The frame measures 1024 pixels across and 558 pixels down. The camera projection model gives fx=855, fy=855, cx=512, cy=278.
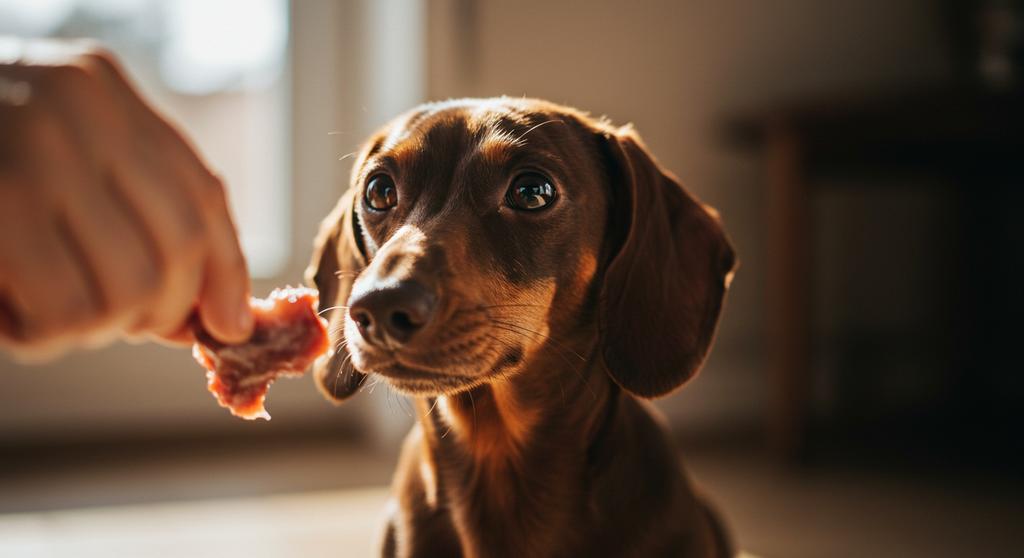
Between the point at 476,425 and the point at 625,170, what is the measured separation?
0.48 m

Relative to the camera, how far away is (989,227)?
3.58 metres

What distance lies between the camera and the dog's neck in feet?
4.39

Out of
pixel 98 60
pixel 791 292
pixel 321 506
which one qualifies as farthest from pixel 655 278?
pixel 791 292

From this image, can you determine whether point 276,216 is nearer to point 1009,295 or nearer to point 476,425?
point 476,425

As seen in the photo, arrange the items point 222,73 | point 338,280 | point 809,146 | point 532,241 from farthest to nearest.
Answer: point 222,73 < point 809,146 < point 338,280 < point 532,241

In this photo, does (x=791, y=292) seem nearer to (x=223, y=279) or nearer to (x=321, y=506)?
(x=321, y=506)

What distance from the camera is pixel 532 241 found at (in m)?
1.29

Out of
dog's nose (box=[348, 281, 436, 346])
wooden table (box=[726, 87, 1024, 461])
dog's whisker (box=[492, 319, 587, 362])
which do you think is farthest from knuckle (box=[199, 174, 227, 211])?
wooden table (box=[726, 87, 1024, 461])

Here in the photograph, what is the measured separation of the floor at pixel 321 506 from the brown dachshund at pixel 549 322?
2.99ft

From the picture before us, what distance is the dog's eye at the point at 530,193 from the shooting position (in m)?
1.30

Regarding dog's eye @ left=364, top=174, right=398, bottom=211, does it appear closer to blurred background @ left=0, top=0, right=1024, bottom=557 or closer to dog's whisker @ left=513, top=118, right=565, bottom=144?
dog's whisker @ left=513, top=118, right=565, bottom=144

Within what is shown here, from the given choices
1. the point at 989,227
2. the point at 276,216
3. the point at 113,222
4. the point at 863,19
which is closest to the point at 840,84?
the point at 863,19

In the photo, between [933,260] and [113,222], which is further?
[933,260]

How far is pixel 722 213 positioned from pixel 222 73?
7.06 feet
